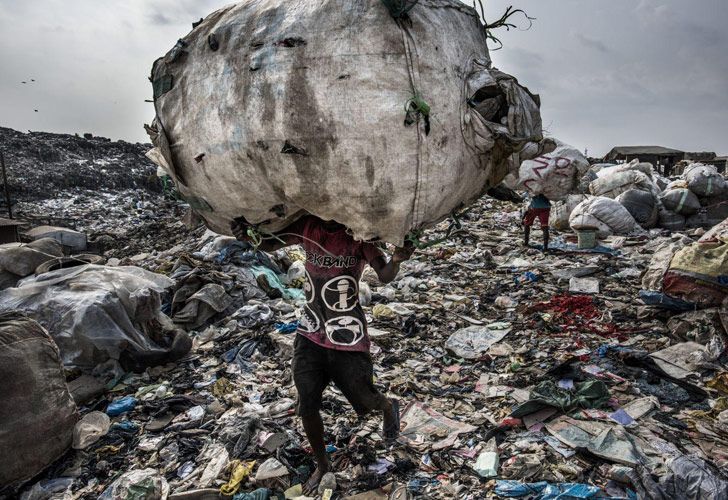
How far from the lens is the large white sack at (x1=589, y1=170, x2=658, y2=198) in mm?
9516

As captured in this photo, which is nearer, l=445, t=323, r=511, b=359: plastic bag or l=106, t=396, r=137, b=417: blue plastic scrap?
l=106, t=396, r=137, b=417: blue plastic scrap

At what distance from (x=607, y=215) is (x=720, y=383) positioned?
542cm

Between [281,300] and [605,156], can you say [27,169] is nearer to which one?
[281,300]

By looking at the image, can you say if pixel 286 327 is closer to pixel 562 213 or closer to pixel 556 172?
pixel 556 172

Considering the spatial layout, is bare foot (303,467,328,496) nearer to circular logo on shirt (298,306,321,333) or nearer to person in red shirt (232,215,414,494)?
person in red shirt (232,215,414,494)

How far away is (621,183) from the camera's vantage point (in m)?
9.81

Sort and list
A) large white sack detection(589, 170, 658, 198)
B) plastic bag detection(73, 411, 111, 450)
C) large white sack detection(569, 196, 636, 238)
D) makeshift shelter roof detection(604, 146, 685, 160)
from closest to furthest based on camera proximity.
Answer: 1. plastic bag detection(73, 411, 111, 450)
2. large white sack detection(569, 196, 636, 238)
3. large white sack detection(589, 170, 658, 198)
4. makeshift shelter roof detection(604, 146, 685, 160)

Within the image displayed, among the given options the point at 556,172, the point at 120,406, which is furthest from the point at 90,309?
the point at 556,172

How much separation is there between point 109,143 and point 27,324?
66.6 feet

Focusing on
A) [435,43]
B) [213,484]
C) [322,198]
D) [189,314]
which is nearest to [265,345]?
[189,314]

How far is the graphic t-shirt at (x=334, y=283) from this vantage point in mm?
2254

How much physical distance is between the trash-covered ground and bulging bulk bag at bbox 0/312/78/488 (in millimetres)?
85

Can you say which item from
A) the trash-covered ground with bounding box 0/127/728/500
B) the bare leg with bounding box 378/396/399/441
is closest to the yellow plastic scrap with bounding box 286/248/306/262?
the trash-covered ground with bounding box 0/127/728/500

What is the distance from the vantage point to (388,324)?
15.6 ft
